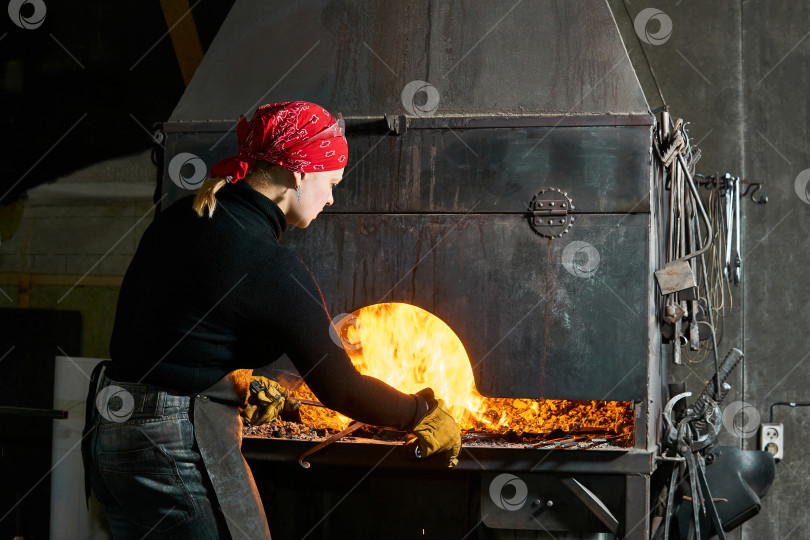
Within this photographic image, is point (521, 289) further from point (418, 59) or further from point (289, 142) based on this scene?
point (289, 142)

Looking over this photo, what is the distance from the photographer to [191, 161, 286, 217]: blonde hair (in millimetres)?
1459

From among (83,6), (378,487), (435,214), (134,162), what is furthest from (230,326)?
(83,6)

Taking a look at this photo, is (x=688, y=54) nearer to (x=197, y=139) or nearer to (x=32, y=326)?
(x=197, y=139)

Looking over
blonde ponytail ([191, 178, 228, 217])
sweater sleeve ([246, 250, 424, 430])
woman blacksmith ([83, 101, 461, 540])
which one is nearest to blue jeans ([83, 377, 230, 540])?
woman blacksmith ([83, 101, 461, 540])

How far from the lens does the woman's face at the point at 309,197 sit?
5.28ft

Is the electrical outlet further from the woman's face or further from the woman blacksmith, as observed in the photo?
the woman's face

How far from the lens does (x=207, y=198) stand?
1.47 metres

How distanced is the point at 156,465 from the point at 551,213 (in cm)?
128

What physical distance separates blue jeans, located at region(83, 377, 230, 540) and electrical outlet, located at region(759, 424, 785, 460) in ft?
8.18

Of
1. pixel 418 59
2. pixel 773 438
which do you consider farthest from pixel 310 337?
pixel 773 438

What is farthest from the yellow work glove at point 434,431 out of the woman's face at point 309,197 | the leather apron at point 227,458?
the woman's face at point 309,197

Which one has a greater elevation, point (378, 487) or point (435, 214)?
point (435, 214)

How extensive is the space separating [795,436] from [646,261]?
1.59m

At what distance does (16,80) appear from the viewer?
3.89 m
